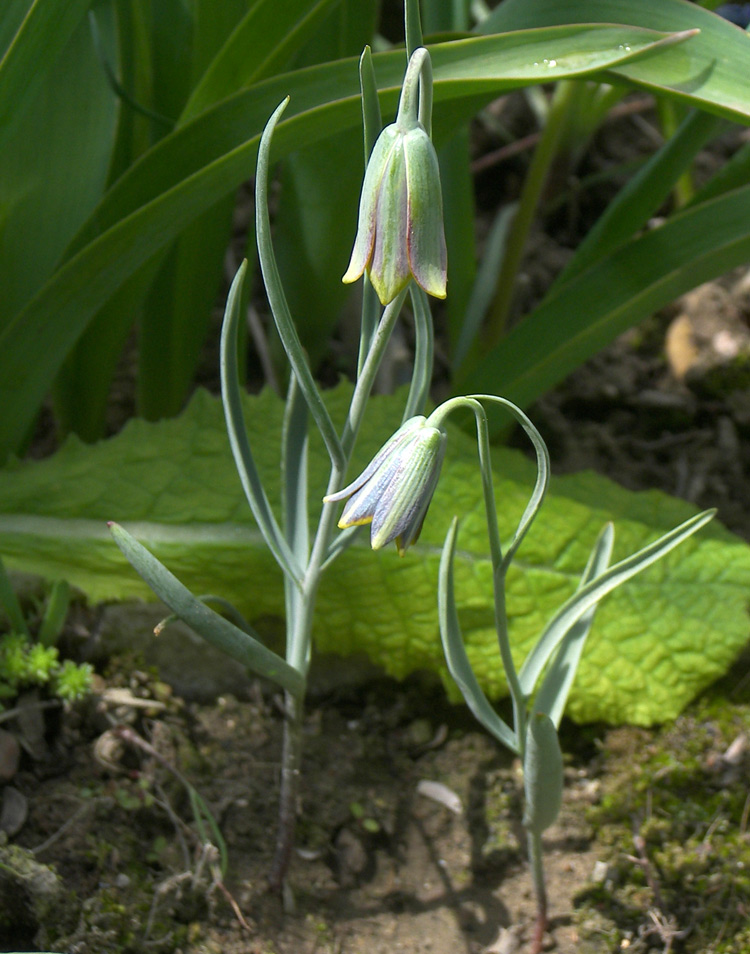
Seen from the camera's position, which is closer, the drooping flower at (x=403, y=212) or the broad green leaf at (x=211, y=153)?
the drooping flower at (x=403, y=212)

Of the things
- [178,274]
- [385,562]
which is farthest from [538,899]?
[178,274]

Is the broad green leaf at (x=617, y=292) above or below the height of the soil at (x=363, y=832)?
above

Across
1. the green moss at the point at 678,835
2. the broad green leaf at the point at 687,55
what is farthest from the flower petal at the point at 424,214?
the green moss at the point at 678,835

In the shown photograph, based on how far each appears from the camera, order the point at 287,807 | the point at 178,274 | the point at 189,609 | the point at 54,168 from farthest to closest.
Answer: the point at 178,274 → the point at 54,168 → the point at 287,807 → the point at 189,609

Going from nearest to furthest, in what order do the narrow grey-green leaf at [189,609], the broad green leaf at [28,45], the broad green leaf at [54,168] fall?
the narrow grey-green leaf at [189,609], the broad green leaf at [28,45], the broad green leaf at [54,168]

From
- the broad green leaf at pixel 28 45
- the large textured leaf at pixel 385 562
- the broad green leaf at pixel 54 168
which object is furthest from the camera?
the large textured leaf at pixel 385 562

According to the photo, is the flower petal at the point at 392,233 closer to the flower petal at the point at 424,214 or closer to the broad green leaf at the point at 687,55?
the flower petal at the point at 424,214

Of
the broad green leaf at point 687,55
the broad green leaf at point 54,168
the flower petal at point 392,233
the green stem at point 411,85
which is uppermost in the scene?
the broad green leaf at point 687,55

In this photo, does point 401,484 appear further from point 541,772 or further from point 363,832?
point 363,832
